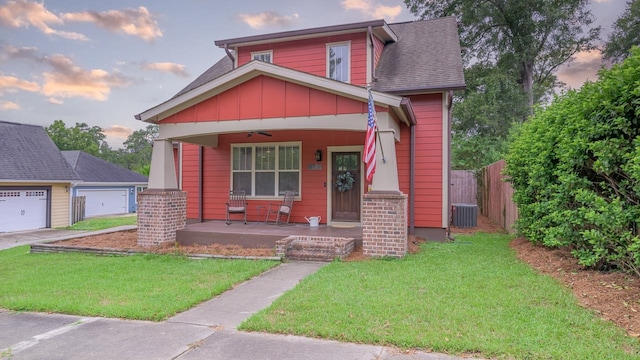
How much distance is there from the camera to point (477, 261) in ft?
19.6

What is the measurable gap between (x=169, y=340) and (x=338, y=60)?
825cm

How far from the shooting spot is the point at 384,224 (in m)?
6.32

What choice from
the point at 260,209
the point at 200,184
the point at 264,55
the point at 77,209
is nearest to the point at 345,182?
the point at 260,209

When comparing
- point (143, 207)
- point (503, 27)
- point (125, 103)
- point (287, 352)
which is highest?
point (503, 27)

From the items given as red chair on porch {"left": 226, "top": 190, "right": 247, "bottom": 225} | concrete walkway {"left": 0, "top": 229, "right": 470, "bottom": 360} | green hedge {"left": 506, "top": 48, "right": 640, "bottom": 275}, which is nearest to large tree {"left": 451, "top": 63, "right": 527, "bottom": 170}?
green hedge {"left": 506, "top": 48, "right": 640, "bottom": 275}

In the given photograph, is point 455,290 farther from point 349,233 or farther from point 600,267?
point 349,233

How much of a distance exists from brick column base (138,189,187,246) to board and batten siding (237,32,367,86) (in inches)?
195

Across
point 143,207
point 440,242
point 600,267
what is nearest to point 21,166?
point 143,207

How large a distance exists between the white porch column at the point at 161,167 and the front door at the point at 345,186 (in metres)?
3.95

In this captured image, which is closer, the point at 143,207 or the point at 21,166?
the point at 143,207

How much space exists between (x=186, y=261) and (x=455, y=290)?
4667 millimetres

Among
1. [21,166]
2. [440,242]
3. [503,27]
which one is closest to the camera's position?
[440,242]

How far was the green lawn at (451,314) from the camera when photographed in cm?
290

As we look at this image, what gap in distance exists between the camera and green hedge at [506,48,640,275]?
386 cm
